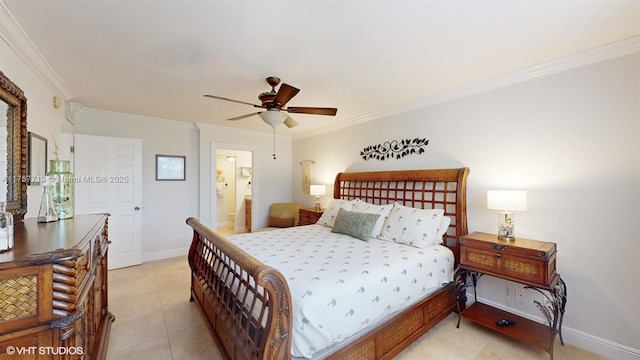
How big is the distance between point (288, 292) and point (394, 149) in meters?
2.86

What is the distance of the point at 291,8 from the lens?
5.41 feet

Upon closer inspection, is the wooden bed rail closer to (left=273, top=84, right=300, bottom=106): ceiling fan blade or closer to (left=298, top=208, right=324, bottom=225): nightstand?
(left=273, top=84, right=300, bottom=106): ceiling fan blade

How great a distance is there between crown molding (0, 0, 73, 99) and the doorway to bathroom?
13.3ft

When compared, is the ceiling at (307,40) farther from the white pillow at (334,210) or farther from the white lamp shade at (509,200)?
the white pillow at (334,210)

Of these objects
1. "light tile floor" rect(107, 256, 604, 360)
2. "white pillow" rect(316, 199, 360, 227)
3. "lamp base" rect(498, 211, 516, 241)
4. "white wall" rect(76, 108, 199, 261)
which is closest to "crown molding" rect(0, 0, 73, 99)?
"white wall" rect(76, 108, 199, 261)

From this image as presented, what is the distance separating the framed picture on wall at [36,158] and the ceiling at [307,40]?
722mm

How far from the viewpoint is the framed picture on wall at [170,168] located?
14.9ft

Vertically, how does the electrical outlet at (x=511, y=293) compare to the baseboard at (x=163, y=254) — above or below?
above

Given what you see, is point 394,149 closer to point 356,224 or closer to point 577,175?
point 356,224

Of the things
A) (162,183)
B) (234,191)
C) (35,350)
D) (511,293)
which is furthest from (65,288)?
(234,191)

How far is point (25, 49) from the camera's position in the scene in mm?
2047

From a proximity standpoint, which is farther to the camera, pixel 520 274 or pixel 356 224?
pixel 356 224

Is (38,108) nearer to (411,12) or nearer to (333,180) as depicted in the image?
(411,12)

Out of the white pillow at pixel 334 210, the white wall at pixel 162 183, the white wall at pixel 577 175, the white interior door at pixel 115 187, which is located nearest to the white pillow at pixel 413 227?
the white wall at pixel 577 175
